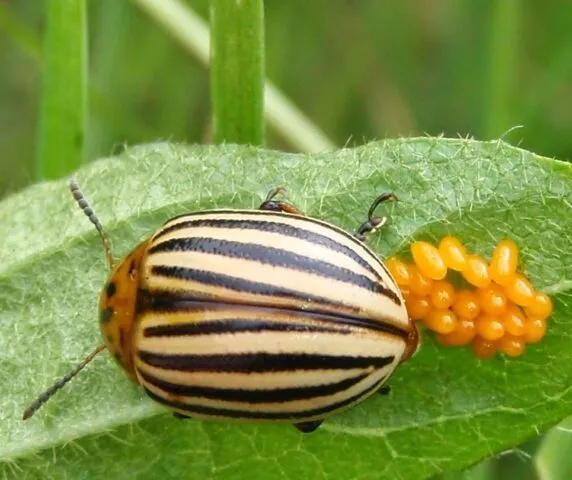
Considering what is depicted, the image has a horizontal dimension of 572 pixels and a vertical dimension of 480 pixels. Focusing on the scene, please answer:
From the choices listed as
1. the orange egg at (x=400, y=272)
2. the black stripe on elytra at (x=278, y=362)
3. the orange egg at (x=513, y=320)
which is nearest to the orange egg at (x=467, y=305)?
the orange egg at (x=513, y=320)

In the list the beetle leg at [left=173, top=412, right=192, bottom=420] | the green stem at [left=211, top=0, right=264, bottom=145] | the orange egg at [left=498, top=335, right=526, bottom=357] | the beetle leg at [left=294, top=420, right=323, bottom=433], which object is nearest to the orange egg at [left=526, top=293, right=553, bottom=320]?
the orange egg at [left=498, top=335, right=526, bottom=357]

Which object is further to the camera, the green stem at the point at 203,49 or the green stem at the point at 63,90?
the green stem at the point at 203,49

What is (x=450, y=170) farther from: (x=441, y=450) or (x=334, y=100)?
(x=334, y=100)

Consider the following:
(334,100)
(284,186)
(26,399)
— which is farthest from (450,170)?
(334,100)

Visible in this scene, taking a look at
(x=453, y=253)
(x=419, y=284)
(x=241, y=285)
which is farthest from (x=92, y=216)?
(x=453, y=253)

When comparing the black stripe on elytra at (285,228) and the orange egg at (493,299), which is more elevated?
the black stripe on elytra at (285,228)

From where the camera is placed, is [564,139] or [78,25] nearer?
[78,25]

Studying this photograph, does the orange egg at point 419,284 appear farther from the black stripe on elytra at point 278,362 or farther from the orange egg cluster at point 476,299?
the black stripe on elytra at point 278,362
